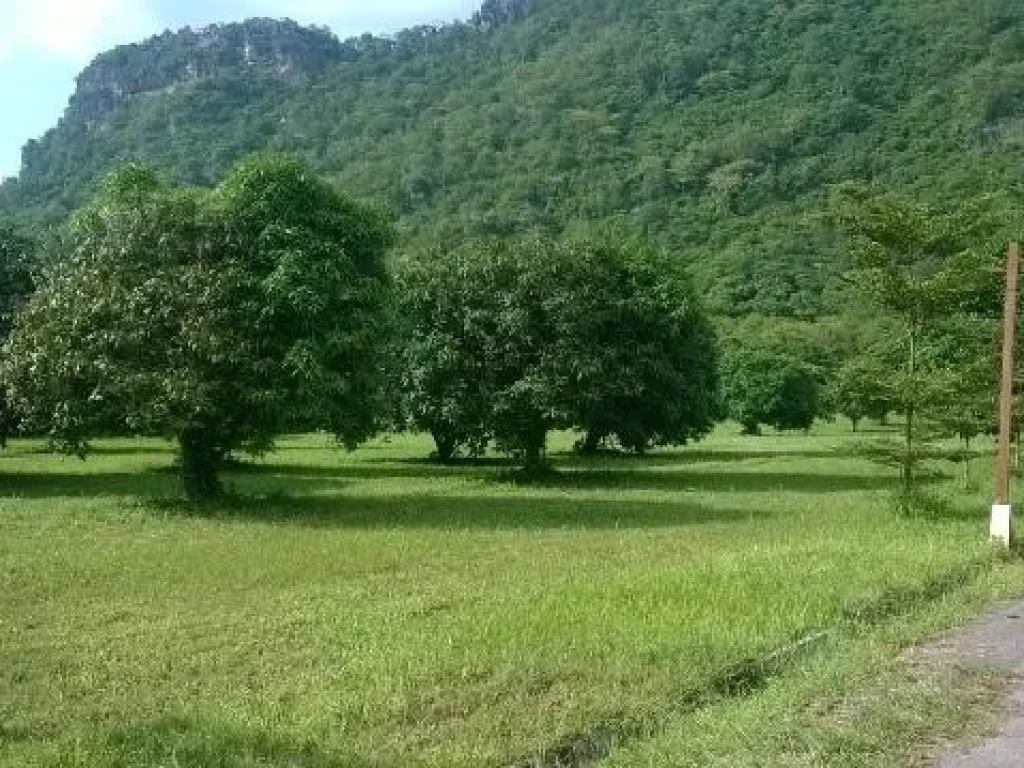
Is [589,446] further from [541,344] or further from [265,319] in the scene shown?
[265,319]

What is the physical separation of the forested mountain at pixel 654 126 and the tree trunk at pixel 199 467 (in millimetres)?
60822

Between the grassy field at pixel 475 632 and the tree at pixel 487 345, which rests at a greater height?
the tree at pixel 487 345

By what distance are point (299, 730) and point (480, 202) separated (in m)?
103

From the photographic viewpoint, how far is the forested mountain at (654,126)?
100 meters

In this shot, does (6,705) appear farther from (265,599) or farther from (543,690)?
(265,599)

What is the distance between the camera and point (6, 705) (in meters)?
10.2

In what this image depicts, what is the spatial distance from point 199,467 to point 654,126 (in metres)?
98.7

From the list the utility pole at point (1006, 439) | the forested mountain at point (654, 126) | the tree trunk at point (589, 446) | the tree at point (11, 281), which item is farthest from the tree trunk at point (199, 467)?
the forested mountain at point (654, 126)

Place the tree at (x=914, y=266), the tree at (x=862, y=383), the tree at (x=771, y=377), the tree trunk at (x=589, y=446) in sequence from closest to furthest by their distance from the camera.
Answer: the tree at (x=914, y=266)
the tree at (x=862, y=383)
the tree trunk at (x=589, y=446)
the tree at (x=771, y=377)

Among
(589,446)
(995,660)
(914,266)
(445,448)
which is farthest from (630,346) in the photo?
(995,660)

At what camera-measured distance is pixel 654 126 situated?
122 metres

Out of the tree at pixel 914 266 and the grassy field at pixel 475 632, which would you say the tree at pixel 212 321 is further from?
the tree at pixel 914 266

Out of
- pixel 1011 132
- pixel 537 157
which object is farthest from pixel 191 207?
pixel 537 157

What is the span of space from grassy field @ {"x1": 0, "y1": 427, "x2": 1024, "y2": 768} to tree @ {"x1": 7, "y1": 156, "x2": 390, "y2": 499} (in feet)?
7.11
